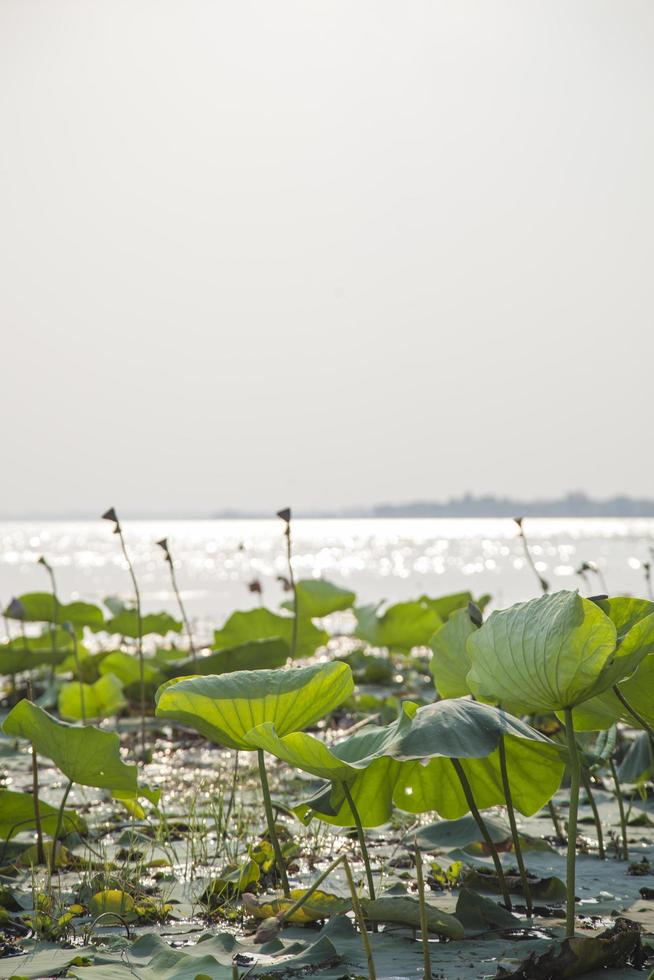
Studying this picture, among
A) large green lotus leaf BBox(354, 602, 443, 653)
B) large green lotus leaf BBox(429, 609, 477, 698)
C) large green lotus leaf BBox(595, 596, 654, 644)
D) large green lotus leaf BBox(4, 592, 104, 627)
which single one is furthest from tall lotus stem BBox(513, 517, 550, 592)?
large green lotus leaf BBox(4, 592, 104, 627)

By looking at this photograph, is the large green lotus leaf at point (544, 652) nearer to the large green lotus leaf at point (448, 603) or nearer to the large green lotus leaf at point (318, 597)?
the large green lotus leaf at point (318, 597)

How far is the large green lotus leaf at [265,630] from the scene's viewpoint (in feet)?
16.6

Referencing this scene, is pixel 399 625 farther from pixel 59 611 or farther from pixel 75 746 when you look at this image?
pixel 75 746

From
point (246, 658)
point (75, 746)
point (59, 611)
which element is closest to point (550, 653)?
point (75, 746)

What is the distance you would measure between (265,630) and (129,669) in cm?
81

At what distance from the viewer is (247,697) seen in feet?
6.55

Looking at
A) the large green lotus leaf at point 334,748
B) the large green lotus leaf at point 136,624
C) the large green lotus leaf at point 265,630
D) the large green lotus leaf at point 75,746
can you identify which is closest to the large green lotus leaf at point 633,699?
the large green lotus leaf at point 334,748

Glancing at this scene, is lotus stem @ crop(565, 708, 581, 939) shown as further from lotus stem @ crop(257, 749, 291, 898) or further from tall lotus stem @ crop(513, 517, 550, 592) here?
tall lotus stem @ crop(513, 517, 550, 592)

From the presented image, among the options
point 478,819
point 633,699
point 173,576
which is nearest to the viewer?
point 633,699

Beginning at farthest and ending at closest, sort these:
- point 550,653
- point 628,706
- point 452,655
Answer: point 452,655, point 628,706, point 550,653

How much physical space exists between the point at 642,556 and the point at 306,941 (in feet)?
149

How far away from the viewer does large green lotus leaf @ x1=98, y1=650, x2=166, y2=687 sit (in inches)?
208

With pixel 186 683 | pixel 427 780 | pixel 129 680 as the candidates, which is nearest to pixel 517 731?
pixel 427 780

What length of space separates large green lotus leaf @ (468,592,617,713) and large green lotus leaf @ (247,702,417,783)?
0.17m
